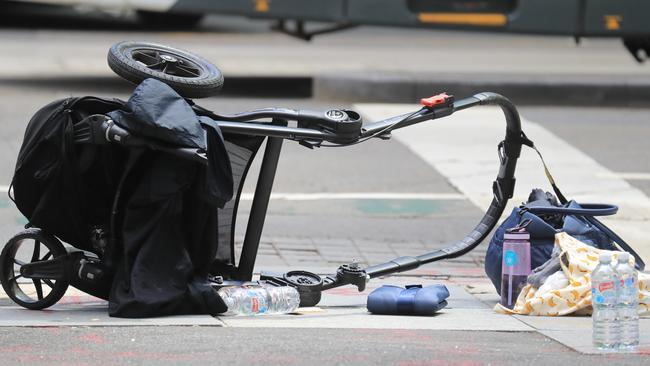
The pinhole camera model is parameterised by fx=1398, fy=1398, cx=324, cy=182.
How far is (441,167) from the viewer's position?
11.1 metres

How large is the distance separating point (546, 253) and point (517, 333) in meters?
0.73

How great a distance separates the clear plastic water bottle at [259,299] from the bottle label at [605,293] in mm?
1501

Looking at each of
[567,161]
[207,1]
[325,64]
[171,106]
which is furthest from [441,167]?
[325,64]

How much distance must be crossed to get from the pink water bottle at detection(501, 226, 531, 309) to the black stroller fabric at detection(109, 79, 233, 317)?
1.40 m

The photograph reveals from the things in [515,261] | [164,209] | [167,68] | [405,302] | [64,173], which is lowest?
[405,302]

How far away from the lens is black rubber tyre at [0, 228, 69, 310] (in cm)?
654

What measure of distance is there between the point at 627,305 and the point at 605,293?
103 mm

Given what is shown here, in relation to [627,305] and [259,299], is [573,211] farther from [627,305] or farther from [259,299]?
[259,299]

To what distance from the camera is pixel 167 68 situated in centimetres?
698

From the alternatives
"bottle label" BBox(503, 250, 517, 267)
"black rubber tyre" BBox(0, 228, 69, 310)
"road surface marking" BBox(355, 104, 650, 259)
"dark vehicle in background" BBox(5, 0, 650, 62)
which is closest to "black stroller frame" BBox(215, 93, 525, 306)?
"bottle label" BBox(503, 250, 517, 267)

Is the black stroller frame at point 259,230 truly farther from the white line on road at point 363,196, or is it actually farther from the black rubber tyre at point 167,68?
the white line on road at point 363,196

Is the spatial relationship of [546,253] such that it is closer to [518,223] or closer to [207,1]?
[518,223]

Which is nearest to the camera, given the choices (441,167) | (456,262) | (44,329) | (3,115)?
(44,329)

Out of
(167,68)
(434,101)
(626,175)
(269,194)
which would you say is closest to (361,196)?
(626,175)
